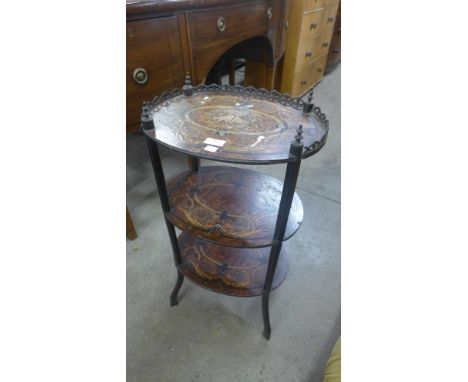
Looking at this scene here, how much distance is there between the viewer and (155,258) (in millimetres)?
Answer: 1282

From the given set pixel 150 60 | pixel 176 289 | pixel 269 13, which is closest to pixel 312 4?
pixel 269 13

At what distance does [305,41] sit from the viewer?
2266 millimetres

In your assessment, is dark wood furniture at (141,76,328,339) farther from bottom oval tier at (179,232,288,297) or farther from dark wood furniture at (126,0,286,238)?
dark wood furniture at (126,0,286,238)

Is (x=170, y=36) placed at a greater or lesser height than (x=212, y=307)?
greater

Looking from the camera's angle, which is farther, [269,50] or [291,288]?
[269,50]

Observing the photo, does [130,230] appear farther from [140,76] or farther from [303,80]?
[303,80]

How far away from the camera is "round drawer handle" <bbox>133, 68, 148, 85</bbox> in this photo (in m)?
0.95

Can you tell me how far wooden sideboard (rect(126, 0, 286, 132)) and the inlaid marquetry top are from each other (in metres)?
0.17

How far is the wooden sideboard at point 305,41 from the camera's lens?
2.08 meters

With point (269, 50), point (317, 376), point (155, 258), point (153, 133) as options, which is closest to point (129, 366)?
point (155, 258)

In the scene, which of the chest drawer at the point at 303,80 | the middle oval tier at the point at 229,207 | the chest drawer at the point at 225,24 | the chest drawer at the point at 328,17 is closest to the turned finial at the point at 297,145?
the middle oval tier at the point at 229,207

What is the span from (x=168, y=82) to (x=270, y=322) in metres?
1.01

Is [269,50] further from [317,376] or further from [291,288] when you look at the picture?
[317,376]

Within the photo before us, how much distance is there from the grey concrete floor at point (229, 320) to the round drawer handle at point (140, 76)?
73 centimetres
